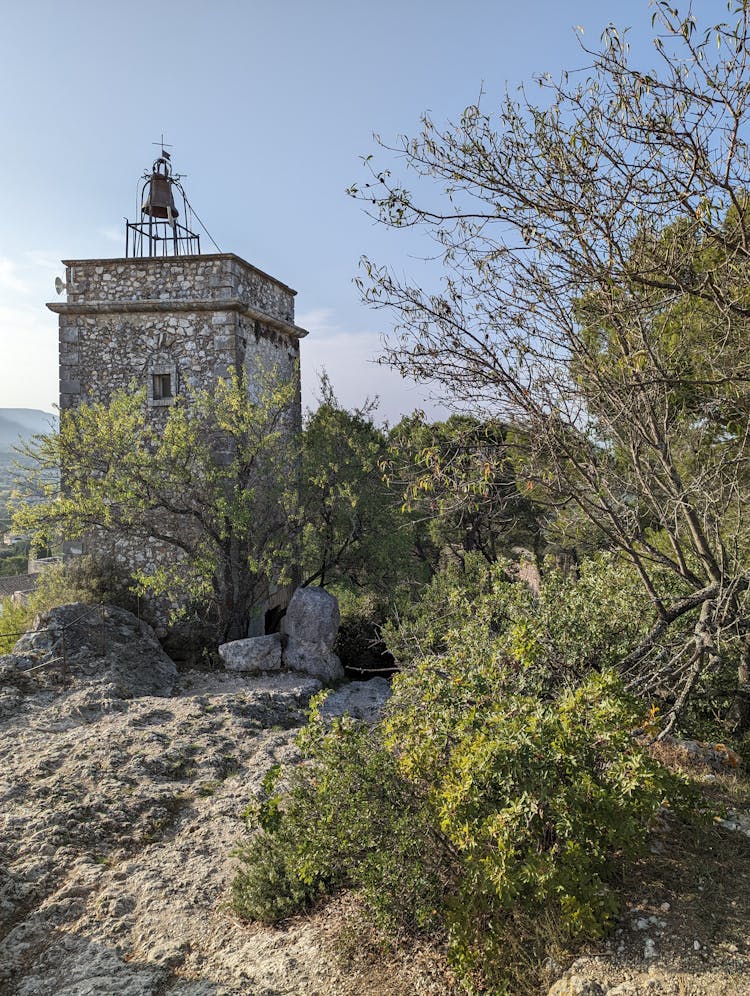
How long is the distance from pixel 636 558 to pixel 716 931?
2.35 metres

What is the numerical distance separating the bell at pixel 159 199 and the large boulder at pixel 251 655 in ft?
28.0

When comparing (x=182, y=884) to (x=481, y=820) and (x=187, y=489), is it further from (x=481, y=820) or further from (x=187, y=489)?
(x=187, y=489)

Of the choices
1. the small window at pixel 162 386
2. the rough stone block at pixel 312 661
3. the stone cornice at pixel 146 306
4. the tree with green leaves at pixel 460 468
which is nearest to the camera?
the tree with green leaves at pixel 460 468

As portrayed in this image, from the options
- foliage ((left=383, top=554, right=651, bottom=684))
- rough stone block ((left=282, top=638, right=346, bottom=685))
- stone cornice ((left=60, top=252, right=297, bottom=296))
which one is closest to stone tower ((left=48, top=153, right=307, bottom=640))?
stone cornice ((left=60, top=252, right=297, bottom=296))

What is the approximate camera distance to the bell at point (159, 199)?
12.8m

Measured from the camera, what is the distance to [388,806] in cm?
328

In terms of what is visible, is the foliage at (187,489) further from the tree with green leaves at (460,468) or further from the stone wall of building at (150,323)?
the tree with green leaves at (460,468)

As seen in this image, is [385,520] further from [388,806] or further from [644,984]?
[644,984]

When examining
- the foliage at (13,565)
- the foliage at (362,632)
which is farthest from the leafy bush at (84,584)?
the foliage at (13,565)

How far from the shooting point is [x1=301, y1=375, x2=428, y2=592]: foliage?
12.0 metres

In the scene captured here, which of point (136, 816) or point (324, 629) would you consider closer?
point (136, 816)

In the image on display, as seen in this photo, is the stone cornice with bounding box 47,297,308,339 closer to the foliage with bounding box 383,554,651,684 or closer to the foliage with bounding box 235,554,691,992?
the foliage with bounding box 383,554,651,684

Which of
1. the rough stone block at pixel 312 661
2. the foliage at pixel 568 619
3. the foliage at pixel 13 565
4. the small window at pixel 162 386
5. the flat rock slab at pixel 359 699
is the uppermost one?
the small window at pixel 162 386

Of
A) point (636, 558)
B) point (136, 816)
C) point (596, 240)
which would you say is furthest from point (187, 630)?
point (596, 240)
